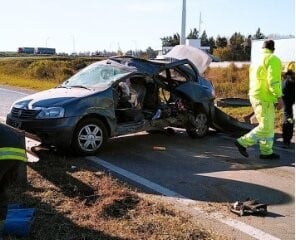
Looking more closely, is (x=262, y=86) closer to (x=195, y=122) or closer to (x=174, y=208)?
(x=195, y=122)

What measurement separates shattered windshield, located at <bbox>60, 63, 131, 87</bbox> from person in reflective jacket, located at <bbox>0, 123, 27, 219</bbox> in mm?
4689

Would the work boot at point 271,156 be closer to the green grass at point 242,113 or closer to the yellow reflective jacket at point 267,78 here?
the yellow reflective jacket at point 267,78

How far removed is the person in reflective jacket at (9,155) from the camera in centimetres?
392

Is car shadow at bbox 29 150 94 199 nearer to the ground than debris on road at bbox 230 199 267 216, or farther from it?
farther from it

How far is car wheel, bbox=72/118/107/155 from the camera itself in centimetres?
797

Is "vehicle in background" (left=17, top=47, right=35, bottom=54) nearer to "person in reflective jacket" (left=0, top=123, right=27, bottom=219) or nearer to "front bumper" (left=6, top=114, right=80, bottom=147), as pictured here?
"front bumper" (left=6, top=114, right=80, bottom=147)

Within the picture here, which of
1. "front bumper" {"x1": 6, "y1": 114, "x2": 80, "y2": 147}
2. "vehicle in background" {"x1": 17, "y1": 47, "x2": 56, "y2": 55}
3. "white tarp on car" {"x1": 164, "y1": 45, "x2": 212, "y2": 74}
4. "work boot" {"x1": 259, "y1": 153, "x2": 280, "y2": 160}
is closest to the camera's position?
"front bumper" {"x1": 6, "y1": 114, "x2": 80, "y2": 147}

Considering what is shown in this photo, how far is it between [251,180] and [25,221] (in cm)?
345

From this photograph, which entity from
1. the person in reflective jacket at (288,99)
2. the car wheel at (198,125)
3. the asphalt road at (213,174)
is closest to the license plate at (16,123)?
the asphalt road at (213,174)

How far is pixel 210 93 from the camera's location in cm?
1034

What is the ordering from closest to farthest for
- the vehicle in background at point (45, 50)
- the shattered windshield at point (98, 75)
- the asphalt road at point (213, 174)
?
1. the asphalt road at point (213, 174)
2. the shattered windshield at point (98, 75)
3. the vehicle in background at point (45, 50)

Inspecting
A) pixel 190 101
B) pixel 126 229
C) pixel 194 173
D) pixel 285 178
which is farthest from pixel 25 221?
pixel 190 101

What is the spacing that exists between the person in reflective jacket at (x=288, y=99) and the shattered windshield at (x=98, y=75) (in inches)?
114

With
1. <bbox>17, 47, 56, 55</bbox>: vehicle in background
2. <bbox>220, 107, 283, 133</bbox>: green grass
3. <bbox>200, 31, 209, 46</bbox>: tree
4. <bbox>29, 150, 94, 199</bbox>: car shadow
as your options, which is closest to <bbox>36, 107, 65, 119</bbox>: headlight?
<bbox>29, 150, 94, 199</bbox>: car shadow
